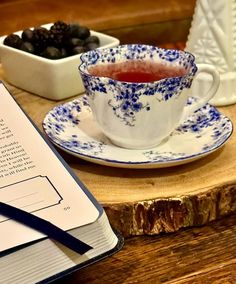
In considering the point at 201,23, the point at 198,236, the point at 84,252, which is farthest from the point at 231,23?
the point at 84,252

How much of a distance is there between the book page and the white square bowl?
0.63 ft

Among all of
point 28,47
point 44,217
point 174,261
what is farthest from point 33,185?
point 28,47

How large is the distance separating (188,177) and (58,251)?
0.21 meters

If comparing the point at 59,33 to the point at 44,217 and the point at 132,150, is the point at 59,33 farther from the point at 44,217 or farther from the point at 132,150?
the point at 44,217

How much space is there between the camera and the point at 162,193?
24.6 inches

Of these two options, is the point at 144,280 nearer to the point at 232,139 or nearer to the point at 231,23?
the point at 232,139

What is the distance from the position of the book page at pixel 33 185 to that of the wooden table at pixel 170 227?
7 cm

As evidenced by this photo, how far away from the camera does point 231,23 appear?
0.81 m

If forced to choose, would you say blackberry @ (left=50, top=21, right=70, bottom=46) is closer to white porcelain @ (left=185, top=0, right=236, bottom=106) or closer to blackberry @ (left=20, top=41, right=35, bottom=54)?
blackberry @ (left=20, top=41, right=35, bottom=54)

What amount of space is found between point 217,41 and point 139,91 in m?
0.23

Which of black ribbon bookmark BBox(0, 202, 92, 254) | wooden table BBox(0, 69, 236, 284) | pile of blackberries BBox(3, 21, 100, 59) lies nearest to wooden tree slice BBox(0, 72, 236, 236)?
wooden table BBox(0, 69, 236, 284)

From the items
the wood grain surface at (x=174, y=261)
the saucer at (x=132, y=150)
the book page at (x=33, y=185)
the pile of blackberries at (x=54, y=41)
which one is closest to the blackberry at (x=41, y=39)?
the pile of blackberries at (x=54, y=41)

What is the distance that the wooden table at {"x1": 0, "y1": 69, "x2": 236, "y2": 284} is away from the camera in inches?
22.7

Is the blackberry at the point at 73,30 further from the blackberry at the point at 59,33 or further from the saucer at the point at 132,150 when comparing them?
the saucer at the point at 132,150
